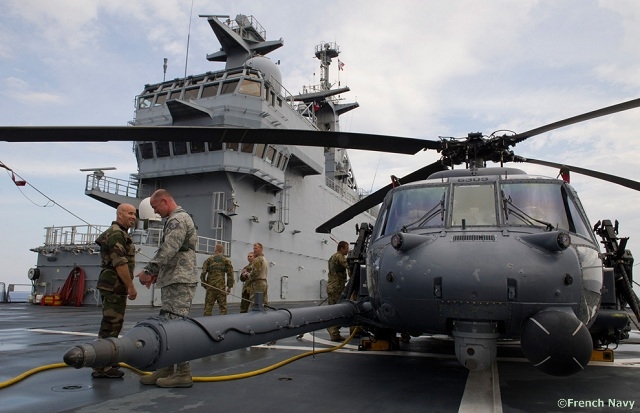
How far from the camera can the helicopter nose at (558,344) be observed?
2.96m

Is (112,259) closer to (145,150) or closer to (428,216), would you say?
(428,216)

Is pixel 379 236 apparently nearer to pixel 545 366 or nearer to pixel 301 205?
pixel 545 366

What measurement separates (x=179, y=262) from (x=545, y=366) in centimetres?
320

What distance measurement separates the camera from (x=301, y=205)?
2553 centimetres

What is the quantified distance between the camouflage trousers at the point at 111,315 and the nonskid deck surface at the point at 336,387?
45cm

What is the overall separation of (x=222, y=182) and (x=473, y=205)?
1701 cm

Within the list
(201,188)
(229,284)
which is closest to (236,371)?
(229,284)

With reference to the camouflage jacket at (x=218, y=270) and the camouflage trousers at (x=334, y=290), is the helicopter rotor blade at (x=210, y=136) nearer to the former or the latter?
the camouflage trousers at (x=334, y=290)

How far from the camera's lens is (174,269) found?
438 centimetres

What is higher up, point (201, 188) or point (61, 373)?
point (201, 188)

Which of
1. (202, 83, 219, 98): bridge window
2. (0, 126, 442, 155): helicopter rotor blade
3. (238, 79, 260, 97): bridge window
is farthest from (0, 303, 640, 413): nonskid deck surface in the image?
(202, 83, 219, 98): bridge window

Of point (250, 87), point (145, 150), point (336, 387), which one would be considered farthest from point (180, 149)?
point (336, 387)

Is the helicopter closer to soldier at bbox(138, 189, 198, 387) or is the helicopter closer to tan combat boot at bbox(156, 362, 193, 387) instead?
soldier at bbox(138, 189, 198, 387)

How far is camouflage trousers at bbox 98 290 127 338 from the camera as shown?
471cm
